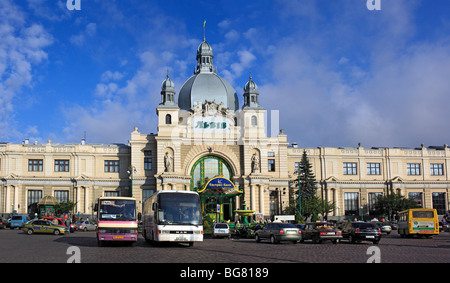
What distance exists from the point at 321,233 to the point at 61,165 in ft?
143

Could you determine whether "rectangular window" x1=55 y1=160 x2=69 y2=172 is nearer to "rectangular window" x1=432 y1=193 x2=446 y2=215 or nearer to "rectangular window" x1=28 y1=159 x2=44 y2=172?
"rectangular window" x1=28 y1=159 x2=44 y2=172

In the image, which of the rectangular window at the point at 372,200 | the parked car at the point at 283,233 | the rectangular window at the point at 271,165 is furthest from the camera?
the rectangular window at the point at 372,200

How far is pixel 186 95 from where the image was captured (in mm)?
68125

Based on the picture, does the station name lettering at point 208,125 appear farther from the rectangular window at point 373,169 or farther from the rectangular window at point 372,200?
the rectangular window at point 372,200

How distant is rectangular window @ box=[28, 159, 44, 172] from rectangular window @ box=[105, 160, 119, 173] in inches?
323

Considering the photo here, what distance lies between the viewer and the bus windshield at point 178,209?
80.0 ft

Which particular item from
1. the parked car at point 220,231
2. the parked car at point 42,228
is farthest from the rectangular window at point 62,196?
the parked car at point 220,231

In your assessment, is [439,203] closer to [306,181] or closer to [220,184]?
[306,181]

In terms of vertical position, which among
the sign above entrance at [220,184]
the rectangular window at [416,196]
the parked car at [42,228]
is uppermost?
the sign above entrance at [220,184]

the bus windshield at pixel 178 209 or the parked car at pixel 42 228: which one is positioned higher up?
the bus windshield at pixel 178 209

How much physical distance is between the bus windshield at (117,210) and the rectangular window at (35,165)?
135 feet

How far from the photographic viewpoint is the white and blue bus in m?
24.0

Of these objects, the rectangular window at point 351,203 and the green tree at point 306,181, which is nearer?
the green tree at point 306,181

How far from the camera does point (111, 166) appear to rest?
64500 millimetres
